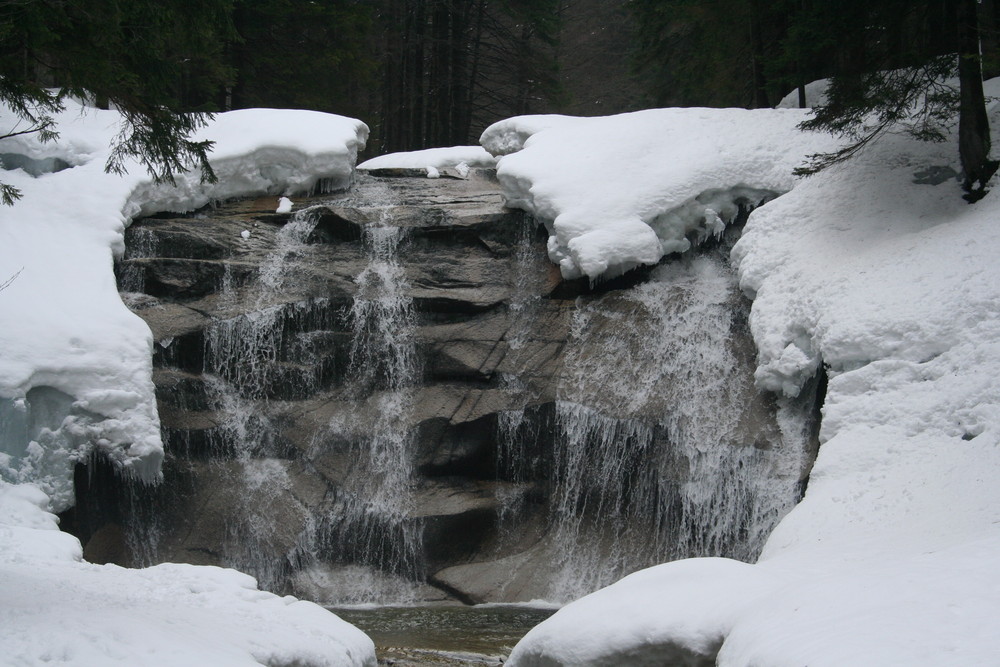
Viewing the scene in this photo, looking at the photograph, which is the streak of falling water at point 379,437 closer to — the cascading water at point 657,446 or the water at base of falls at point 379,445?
the water at base of falls at point 379,445

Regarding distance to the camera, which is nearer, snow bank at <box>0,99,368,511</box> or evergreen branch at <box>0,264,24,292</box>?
snow bank at <box>0,99,368,511</box>

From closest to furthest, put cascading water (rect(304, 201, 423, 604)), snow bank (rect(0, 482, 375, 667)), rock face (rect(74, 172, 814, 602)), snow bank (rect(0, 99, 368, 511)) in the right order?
snow bank (rect(0, 482, 375, 667)) → snow bank (rect(0, 99, 368, 511)) → rock face (rect(74, 172, 814, 602)) → cascading water (rect(304, 201, 423, 604))

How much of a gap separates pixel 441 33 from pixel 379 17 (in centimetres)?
384

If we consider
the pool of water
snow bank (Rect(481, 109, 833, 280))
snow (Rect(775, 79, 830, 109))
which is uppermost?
snow (Rect(775, 79, 830, 109))

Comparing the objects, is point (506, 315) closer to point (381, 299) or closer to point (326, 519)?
point (381, 299)

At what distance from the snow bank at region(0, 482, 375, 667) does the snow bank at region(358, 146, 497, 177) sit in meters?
9.46

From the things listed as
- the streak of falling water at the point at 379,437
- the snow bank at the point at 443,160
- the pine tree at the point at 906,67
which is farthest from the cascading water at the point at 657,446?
the snow bank at the point at 443,160

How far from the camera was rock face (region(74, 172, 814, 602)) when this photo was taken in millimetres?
10617

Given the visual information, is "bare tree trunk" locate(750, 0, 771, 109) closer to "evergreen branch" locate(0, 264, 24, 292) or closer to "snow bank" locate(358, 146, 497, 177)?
"snow bank" locate(358, 146, 497, 177)

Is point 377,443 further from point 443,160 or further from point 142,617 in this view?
point 443,160

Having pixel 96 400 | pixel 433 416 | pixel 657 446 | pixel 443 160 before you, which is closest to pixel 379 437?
pixel 433 416

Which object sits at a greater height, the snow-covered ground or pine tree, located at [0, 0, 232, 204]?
pine tree, located at [0, 0, 232, 204]

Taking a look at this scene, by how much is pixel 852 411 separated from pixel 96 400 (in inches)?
333

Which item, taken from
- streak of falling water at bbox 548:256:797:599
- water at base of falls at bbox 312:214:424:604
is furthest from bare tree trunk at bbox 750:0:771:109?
water at base of falls at bbox 312:214:424:604
